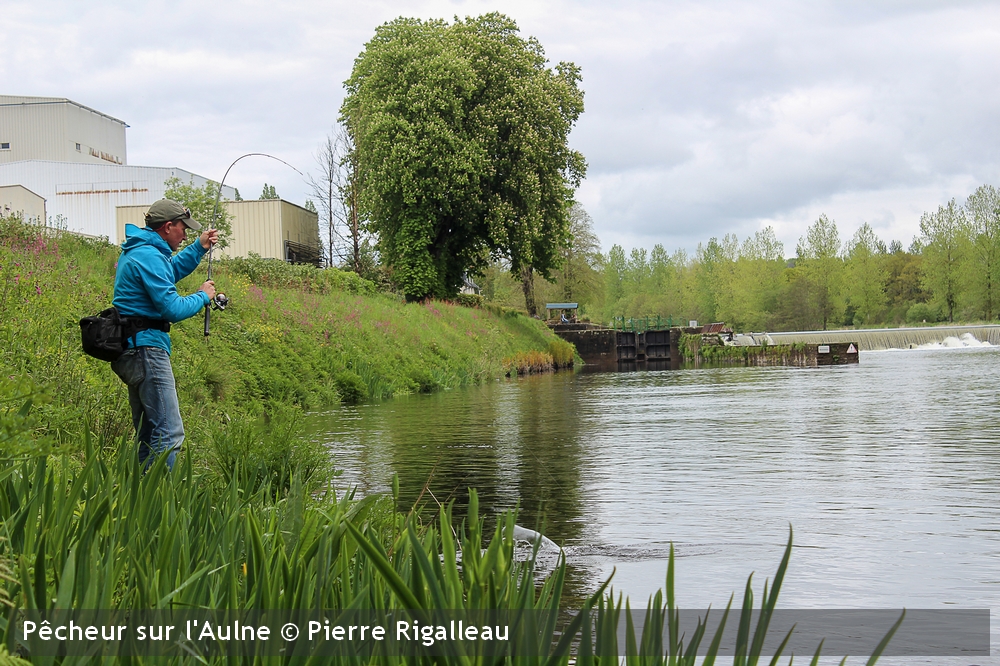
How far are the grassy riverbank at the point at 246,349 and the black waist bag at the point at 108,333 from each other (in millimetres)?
319

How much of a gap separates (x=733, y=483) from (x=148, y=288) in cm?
509

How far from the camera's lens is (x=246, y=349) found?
1664cm

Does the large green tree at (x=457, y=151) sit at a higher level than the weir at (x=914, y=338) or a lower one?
higher

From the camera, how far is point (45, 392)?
2584 millimetres

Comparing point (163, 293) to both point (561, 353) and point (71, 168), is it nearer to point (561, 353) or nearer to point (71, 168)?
point (561, 353)

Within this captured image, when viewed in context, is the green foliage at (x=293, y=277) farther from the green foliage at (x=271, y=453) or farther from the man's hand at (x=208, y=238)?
the man's hand at (x=208, y=238)

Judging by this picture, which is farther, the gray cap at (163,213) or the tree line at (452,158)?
the tree line at (452,158)

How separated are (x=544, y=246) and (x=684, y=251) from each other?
265ft

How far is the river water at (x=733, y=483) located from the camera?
512cm

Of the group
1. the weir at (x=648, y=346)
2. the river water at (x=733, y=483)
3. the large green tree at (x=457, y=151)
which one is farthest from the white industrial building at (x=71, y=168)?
the river water at (x=733, y=483)

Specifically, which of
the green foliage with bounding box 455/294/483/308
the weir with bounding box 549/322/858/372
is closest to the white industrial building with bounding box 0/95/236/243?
the green foliage with bounding box 455/294/483/308

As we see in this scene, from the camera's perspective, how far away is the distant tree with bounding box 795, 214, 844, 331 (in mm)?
83875

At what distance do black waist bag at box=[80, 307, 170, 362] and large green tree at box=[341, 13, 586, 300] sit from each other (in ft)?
104

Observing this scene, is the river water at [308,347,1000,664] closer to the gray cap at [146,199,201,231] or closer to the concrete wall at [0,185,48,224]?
the gray cap at [146,199,201,231]
